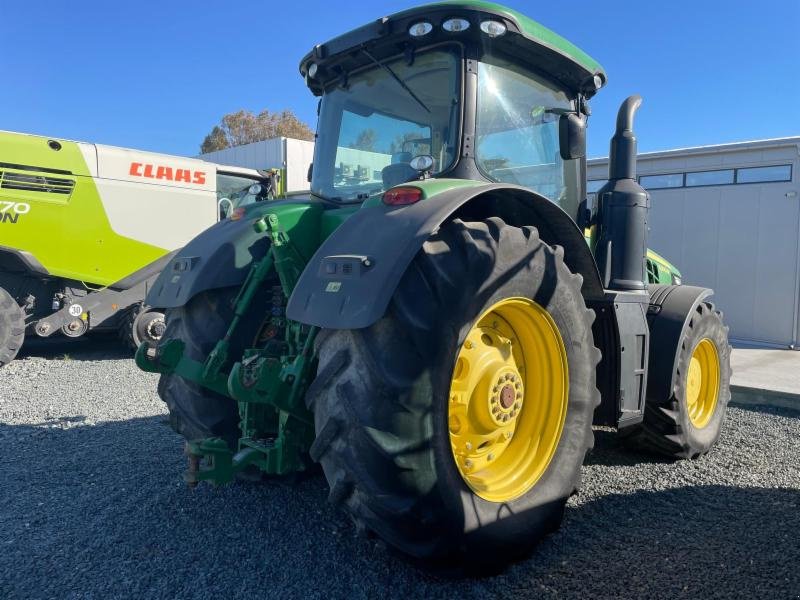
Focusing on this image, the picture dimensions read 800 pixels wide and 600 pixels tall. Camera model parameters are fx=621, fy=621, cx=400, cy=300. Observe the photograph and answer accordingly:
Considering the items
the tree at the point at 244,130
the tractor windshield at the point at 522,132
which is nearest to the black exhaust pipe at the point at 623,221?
the tractor windshield at the point at 522,132

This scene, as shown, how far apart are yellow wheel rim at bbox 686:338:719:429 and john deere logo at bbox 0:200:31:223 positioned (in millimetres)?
7100

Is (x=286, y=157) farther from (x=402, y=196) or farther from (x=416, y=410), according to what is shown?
(x=416, y=410)

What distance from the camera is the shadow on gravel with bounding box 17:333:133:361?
7.84m

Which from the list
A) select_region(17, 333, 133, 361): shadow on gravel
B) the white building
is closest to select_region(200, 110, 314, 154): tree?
the white building

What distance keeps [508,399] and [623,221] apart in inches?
62.7

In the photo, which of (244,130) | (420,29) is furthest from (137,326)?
(244,130)

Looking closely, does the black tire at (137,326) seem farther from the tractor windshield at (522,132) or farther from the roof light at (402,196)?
the roof light at (402,196)

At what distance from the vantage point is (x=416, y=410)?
203 centimetres

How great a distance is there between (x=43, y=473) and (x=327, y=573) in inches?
79.6

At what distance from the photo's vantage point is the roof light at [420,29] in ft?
8.94

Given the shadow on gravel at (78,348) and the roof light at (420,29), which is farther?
the shadow on gravel at (78,348)

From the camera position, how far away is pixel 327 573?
2.38 m

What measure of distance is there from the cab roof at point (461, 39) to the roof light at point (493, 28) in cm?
2

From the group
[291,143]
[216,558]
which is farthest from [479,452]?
[291,143]
